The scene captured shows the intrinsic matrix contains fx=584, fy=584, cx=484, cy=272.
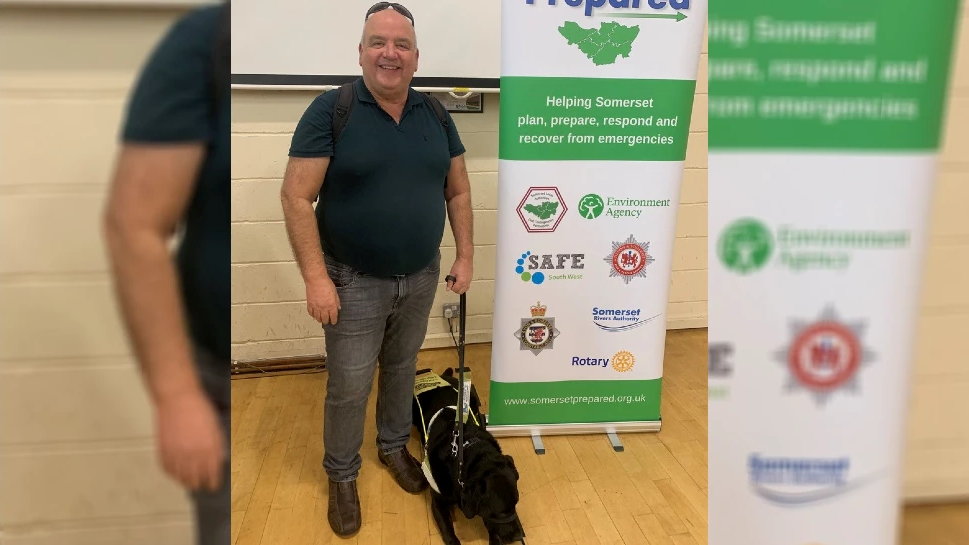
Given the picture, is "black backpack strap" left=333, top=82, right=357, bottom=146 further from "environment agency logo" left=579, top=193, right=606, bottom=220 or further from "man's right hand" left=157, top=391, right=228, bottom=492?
"man's right hand" left=157, top=391, right=228, bottom=492

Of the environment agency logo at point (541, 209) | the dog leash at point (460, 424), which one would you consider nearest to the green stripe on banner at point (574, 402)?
the dog leash at point (460, 424)

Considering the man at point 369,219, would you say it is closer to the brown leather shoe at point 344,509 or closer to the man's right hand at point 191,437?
the brown leather shoe at point 344,509

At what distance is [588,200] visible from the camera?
6.93 ft

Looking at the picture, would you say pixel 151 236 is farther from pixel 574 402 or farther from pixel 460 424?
pixel 574 402

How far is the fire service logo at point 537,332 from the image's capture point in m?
2.21

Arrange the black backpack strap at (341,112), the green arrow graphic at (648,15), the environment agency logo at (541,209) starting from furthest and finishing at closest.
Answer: the environment agency logo at (541,209)
the green arrow graphic at (648,15)
the black backpack strap at (341,112)

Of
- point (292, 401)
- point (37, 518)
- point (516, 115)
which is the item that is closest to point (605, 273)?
point (516, 115)

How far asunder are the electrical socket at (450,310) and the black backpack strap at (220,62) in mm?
2673

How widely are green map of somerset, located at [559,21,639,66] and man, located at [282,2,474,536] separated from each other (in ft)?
1.69

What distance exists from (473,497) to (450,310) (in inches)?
58.7

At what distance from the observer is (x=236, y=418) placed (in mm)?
2547

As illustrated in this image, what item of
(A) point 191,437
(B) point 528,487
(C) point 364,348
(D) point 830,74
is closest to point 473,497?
(B) point 528,487

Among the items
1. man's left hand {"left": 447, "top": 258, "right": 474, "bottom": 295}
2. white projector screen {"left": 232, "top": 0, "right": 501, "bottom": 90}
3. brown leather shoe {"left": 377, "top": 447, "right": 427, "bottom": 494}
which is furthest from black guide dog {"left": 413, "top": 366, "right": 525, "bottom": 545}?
white projector screen {"left": 232, "top": 0, "right": 501, "bottom": 90}

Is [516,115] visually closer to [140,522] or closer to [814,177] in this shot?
[814,177]
